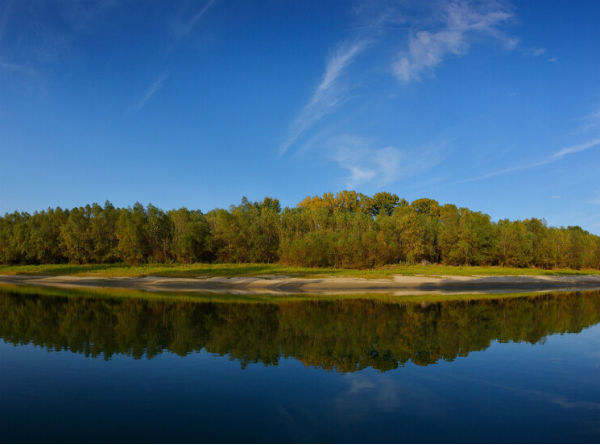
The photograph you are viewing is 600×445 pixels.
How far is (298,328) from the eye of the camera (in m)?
20.4

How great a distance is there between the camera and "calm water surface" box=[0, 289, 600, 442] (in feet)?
29.8

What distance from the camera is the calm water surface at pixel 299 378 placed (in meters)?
9.08

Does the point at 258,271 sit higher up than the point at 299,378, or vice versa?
the point at 258,271

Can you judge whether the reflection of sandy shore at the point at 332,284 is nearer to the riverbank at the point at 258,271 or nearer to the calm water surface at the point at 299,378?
the riverbank at the point at 258,271

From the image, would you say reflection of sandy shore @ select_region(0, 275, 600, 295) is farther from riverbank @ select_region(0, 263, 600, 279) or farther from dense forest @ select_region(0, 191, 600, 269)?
dense forest @ select_region(0, 191, 600, 269)

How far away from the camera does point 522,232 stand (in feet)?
258

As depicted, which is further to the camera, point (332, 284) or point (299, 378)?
point (332, 284)

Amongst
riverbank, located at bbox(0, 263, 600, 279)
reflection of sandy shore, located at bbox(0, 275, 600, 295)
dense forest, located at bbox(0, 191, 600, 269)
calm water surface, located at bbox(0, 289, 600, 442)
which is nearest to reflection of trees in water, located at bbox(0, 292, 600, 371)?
calm water surface, located at bbox(0, 289, 600, 442)

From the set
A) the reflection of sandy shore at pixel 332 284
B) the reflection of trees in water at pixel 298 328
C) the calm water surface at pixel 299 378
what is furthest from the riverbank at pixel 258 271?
the calm water surface at pixel 299 378

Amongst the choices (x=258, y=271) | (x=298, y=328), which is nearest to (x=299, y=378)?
(x=298, y=328)

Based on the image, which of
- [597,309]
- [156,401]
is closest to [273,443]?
[156,401]

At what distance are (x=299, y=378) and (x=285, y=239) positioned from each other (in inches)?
2351

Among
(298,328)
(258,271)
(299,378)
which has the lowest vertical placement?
(299,378)

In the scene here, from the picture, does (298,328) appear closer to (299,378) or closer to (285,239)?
(299,378)
